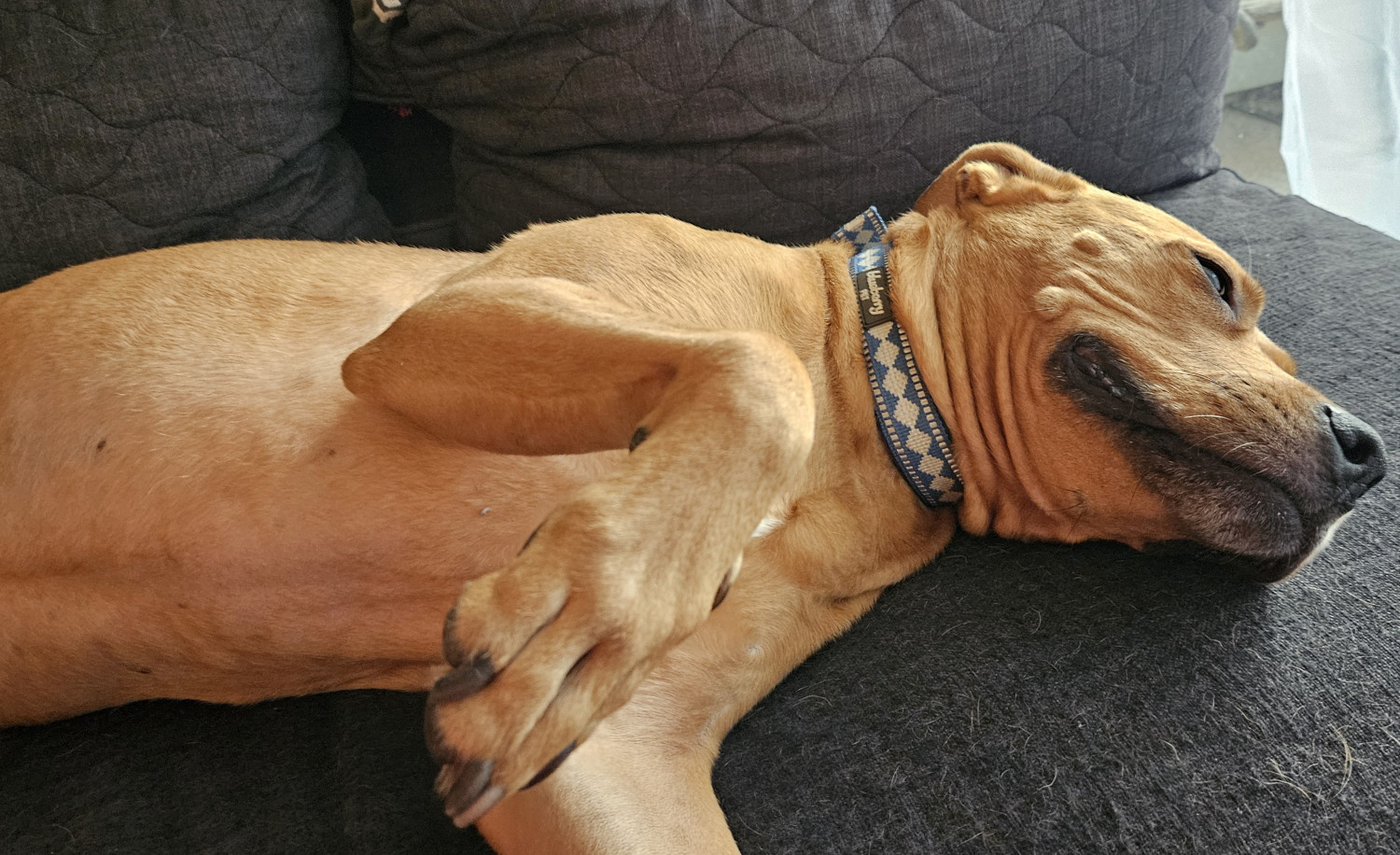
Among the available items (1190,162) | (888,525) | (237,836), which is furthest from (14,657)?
(1190,162)

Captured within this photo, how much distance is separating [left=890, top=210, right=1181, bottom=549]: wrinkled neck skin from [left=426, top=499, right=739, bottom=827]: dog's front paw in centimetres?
94

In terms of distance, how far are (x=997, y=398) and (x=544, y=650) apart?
3.67ft

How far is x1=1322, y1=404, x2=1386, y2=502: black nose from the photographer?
1457 millimetres

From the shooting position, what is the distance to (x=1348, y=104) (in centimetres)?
292

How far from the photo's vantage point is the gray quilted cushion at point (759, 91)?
192cm

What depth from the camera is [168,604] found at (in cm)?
135

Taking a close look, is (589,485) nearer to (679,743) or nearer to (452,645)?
(452,645)

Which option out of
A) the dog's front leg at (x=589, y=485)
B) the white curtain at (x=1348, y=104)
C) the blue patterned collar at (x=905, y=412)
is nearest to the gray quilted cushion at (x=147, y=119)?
the dog's front leg at (x=589, y=485)

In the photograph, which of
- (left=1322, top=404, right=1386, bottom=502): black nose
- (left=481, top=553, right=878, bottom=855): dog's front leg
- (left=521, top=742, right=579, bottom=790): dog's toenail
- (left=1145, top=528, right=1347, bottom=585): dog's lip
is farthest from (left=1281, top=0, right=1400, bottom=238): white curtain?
(left=521, top=742, right=579, bottom=790): dog's toenail

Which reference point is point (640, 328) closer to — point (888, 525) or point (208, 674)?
point (888, 525)

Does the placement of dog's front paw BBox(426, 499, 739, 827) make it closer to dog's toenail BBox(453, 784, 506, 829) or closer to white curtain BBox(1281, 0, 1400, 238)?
dog's toenail BBox(453, 784, 506, 829)

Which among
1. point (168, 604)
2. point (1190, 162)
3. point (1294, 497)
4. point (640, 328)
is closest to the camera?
point (640, 328)

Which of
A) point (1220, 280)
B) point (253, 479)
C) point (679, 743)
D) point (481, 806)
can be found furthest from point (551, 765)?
point (1220, 280)

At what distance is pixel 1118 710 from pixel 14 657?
1.76 metres
